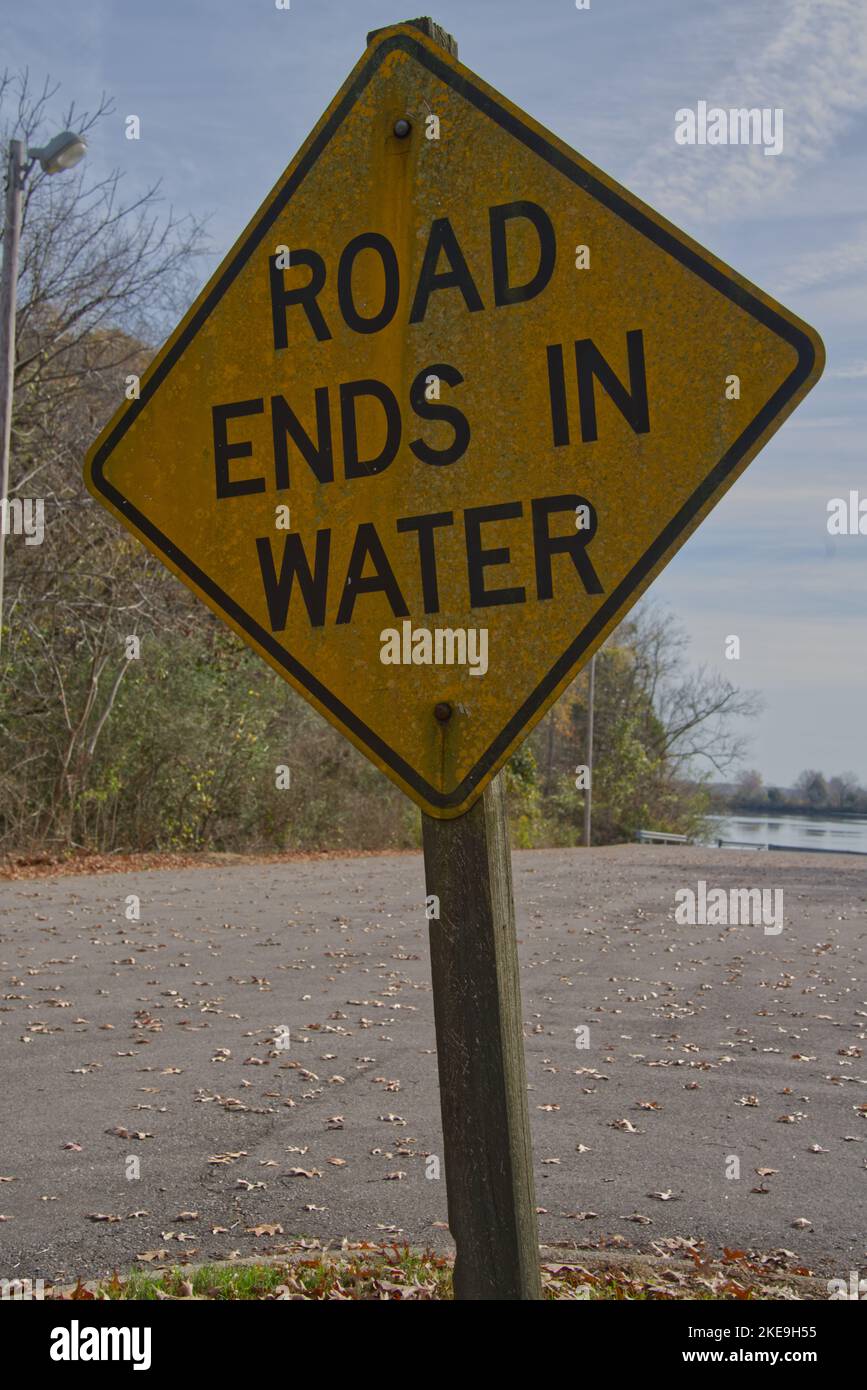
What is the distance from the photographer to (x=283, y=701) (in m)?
28.6

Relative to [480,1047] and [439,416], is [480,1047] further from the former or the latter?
[439,416]

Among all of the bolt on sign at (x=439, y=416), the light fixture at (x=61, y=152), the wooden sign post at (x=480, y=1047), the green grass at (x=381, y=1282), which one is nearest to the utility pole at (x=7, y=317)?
the light fixture at (x=61, y=152)

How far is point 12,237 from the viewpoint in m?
15.7

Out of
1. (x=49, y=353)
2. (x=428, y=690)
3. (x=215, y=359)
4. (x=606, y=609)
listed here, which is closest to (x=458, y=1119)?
(x=428, y=690)

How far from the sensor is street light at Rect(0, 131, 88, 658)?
15531mm

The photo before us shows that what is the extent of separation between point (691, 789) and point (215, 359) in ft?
175

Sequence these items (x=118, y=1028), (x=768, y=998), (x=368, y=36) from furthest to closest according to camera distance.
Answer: (x=768, y=998), (x=118, y=1028), (x=368, y=36)

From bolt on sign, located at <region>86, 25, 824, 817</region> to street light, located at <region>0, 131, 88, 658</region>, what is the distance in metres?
14.0

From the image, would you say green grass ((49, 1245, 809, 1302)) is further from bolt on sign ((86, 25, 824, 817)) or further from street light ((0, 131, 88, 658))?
street light ((0, 131, 88, 658))

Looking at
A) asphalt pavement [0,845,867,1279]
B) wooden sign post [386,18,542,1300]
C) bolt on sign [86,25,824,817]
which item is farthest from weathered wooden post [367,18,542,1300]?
asphalt pavement [0,845,867,1279]

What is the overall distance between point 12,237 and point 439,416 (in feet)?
49.5

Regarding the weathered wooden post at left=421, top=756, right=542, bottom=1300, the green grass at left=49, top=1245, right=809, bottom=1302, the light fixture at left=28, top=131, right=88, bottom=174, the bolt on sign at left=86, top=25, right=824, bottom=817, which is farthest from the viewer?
the light fixture at left=28, top=131, right=88, bottom=174

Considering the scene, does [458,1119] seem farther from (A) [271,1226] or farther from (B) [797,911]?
(B) [797,911]

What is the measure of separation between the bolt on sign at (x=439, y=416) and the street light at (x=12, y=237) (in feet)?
45.9
